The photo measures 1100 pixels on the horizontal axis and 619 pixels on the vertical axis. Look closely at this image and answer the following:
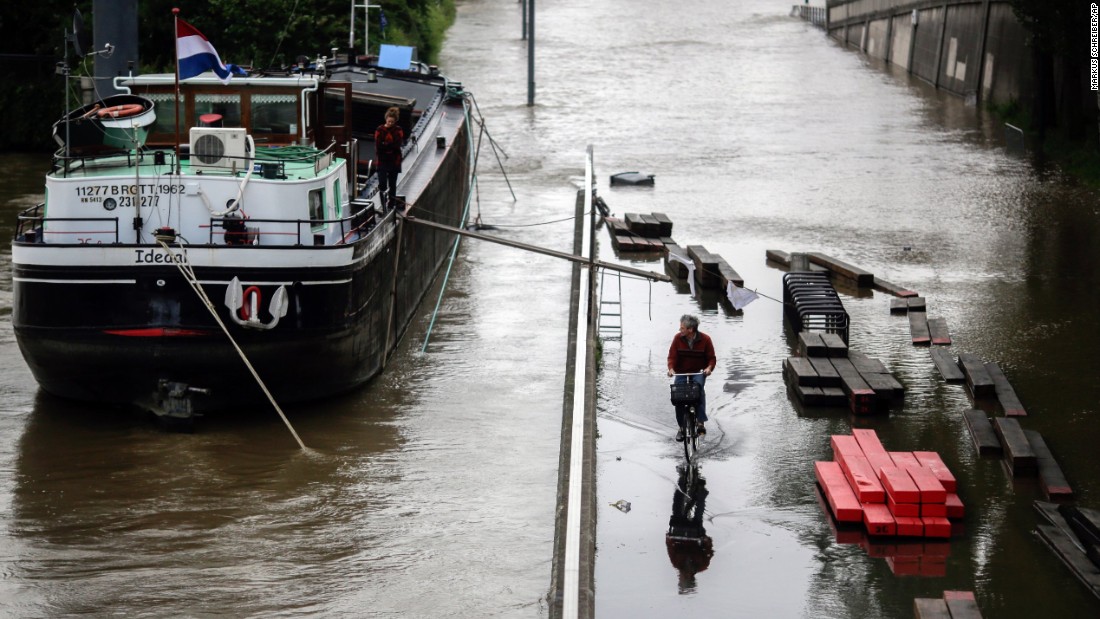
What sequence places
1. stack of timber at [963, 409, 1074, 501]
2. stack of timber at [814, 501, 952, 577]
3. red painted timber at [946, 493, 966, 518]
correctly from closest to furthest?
stack of timber at [814, 501, 952, 577] < red painted timber at [946, 493, 966, 518] < stack of timber at [963, 409, 1074, 501]

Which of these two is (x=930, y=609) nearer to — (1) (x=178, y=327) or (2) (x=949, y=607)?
(2) (x=949, y=607)

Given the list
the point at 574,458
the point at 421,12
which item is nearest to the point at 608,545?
the point at 574,458

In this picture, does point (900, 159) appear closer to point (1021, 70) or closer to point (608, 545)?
point (1021, 70)

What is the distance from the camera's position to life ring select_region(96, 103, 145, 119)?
17.1 metres

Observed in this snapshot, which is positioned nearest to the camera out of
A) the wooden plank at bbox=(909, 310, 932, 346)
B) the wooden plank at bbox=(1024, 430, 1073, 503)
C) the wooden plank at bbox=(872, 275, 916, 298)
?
the wooden plank at bbox=(1024, 430, 1073, 503)

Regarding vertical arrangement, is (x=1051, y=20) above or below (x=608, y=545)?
above

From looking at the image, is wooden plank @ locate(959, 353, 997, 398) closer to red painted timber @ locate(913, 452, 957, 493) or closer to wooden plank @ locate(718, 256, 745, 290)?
red painted timber @ locate(913, 452, 957, 493)

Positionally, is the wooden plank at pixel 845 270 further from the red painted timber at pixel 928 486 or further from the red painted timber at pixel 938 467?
the red painted timber at pixel 928 486

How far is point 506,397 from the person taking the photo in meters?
17.6

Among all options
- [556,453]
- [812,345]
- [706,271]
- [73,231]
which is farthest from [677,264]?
[73,231]

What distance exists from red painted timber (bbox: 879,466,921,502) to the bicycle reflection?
177 cm

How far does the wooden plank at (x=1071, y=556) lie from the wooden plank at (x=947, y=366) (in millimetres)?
5056

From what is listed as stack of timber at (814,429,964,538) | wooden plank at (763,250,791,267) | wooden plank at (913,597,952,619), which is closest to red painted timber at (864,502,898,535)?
stack of timber at (814,429,964,538)

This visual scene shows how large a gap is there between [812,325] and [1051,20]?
16.4 m
